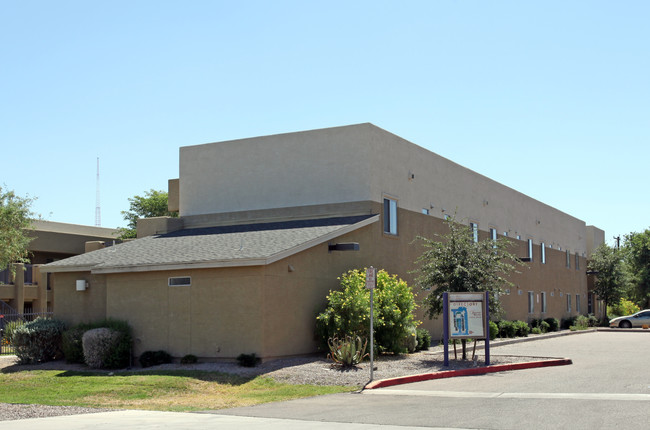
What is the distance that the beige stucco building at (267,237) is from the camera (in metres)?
21.0

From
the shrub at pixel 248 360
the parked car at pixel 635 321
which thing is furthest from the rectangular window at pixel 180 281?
the parked car at pixel 635 321

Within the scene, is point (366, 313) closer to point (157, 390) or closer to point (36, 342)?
point (157, 390)

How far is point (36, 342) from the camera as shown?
75.9 ft

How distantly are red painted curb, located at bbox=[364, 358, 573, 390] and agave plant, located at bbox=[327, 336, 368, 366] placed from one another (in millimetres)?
2287

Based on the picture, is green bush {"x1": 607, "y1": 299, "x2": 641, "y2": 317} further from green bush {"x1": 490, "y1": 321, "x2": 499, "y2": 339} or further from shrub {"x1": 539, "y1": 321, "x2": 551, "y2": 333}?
green bush {"x1": 490, "y1": 321, "x2": 499, "y2": 339}

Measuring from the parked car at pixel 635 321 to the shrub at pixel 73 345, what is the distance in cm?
4175

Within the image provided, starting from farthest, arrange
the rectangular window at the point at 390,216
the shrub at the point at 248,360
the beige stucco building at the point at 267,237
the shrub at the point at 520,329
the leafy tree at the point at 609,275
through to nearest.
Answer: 1. the leafy tree at the point at 609,275
2. the shrub at the point at 520,329
3. the rectangular window at the point at 390,216
4. the beige stucco building at the point at 267,237
5. the shrub at the point at 248,360

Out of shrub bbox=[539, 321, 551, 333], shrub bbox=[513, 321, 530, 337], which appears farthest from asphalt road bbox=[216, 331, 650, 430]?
shrub bbox=[539, 321, 551, 333]

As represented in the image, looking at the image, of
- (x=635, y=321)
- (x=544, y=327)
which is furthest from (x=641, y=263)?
(x=544, y=327)

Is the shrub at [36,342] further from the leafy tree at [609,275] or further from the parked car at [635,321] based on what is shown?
the leafy tree at [609,275]

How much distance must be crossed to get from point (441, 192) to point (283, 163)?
8.12 metres

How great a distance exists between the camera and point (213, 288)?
21.3 m

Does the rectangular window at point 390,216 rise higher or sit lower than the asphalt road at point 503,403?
higher

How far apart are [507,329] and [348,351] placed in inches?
722
